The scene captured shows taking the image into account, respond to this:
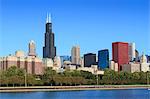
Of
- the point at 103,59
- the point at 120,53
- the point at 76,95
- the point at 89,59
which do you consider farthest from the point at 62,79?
the point at 89,59

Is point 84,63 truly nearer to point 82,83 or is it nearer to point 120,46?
point 120,46

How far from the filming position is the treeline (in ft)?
281

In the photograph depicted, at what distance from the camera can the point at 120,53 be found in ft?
602

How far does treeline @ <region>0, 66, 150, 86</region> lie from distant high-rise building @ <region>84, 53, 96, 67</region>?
6550cm

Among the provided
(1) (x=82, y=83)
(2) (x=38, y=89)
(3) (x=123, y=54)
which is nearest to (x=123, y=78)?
(1) (x=82, y=83)

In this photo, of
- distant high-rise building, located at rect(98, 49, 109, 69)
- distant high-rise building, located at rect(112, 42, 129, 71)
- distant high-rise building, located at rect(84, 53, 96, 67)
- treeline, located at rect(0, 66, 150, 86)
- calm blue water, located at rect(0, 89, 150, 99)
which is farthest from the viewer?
distant high-rise building, located at rect(84, 53, 96, 67)

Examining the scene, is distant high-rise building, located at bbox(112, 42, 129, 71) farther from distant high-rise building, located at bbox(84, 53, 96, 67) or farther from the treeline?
the treeline

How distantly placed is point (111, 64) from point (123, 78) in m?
65.3

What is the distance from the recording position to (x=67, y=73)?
105 m

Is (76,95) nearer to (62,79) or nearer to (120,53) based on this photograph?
→ (62,79)

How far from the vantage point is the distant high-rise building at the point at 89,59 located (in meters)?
185

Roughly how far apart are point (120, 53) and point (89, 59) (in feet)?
46.1

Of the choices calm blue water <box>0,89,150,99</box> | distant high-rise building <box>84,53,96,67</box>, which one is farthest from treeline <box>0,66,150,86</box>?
distant high-rise building <box>84,53,96,67</box>

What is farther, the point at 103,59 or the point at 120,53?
the point at 120,53
